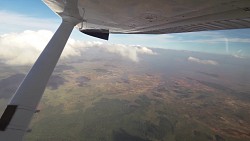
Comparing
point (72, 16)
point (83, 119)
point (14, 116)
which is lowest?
point (83, 119)

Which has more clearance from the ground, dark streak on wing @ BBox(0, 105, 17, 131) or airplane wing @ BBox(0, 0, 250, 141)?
airplane wing @ BBox(0, 0, 250, 141)

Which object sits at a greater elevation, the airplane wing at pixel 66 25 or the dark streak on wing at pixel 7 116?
the airplane wing at pixel 66 25

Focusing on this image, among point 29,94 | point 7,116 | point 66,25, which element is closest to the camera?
point 7,116

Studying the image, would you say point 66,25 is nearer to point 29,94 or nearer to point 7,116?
point 29,94

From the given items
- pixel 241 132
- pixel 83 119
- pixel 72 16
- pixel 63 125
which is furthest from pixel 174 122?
pixel 72 16

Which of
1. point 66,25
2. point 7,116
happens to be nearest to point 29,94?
point 7,116

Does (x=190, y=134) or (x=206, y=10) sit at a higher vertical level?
(x=206, y=10)

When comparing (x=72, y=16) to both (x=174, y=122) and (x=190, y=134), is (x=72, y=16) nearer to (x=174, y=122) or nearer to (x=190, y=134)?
(x=190, y=134)

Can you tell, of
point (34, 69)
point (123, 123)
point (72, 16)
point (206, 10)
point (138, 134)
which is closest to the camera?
point (206, 10)
